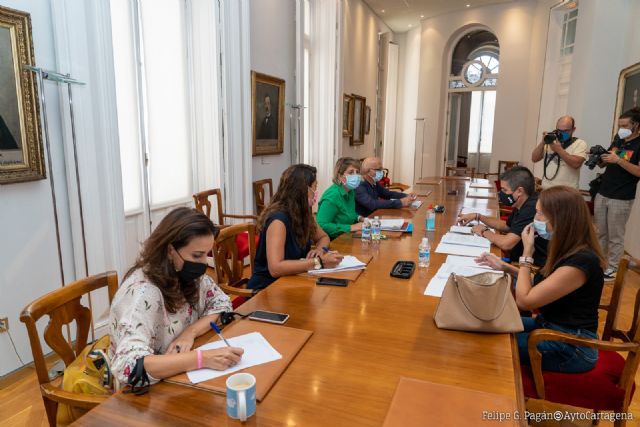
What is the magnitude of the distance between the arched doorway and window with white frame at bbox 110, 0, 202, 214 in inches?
303

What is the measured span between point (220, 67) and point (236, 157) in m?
0.89

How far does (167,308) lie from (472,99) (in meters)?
10.6

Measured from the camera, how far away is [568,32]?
7141mm

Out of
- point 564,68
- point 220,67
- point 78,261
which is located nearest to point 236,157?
point 220,67

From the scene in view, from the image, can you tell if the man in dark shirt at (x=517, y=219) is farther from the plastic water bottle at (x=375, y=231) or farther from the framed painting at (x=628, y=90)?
the framed painting at (x=628, y=90)

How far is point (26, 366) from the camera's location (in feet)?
8.36

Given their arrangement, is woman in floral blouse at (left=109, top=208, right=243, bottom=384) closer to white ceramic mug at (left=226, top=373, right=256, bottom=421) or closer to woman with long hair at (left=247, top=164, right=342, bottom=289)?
white ceramic mug at (left=226, top=373, right=256, bottom=421)

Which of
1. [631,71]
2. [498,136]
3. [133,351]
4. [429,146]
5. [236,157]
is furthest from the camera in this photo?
[429,146]

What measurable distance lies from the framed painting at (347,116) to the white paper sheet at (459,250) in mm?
5144

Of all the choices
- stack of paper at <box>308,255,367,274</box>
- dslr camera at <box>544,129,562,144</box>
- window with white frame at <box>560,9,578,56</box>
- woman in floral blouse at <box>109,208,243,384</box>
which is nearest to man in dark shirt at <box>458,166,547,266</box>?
stack of paper at <box>308,255,367,274</box>

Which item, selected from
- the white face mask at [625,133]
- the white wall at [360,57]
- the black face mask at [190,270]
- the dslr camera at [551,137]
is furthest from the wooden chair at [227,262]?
the white wall at [360,57]

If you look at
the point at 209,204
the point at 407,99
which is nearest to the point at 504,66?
the point at 407,99

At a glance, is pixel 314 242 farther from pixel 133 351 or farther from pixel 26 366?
pixel 26 366

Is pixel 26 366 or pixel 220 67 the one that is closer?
pixel 26 366
